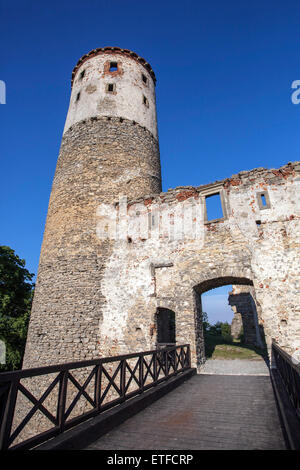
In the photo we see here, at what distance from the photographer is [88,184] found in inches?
462

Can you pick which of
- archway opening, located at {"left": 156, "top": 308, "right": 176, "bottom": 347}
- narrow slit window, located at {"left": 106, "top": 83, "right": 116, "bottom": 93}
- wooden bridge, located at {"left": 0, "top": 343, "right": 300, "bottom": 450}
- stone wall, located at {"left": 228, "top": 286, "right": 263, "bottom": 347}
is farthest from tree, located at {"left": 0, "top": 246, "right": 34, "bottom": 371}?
stone wall, located at {"left": 228, "top": 286, "right": 263, "bottom": 347}

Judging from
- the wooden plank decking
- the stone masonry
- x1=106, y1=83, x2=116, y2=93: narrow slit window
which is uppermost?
x1=106, y1=83, x2=116, y2=93: narrow slit window

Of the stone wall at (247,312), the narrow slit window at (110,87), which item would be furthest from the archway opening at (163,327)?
the narrow slit window at (110,87)

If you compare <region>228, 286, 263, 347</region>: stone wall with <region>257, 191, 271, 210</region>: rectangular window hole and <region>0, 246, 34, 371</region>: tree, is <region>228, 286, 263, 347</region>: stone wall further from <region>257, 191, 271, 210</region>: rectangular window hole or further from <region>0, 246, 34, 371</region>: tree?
<region>0, 246, 34, 371</region>: tree

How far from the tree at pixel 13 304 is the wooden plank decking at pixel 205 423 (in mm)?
10725

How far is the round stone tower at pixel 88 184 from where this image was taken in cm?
970

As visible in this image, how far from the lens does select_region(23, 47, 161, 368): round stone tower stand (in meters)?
9.70

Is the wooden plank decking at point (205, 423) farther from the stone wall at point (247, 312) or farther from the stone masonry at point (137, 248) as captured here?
the stone wall at point (247, 312)

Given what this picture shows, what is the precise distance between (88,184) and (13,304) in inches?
336

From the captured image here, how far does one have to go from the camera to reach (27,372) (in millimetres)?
2752

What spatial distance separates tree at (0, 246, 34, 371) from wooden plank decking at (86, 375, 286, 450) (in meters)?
10.7

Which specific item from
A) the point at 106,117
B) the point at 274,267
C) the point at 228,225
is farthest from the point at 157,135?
the point at 274,267

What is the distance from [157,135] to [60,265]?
9.27 metres

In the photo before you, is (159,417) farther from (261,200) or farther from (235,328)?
(235,328)
